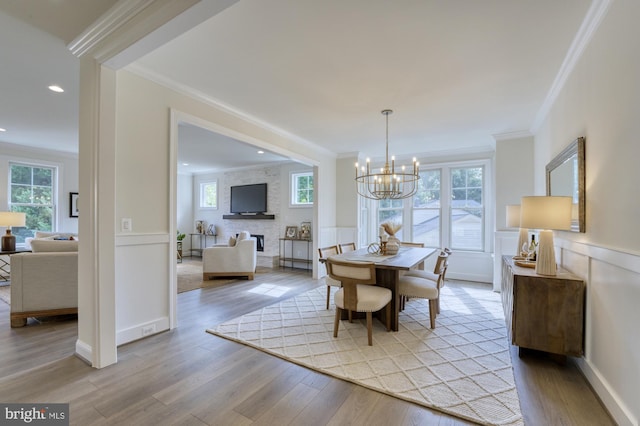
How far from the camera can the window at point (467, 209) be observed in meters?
5.55

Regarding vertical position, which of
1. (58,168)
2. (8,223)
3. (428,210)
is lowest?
(8,223)

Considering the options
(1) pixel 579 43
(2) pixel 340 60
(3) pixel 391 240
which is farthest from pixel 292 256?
(1) pixel 579 43

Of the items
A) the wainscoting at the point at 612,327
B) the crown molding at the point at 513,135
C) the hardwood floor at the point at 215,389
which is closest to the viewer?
the wainscoting at the point at 612,327

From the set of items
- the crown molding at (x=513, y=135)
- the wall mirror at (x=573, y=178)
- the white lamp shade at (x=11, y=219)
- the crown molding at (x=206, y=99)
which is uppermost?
Answer: the crown molding at (x=206, y=99)

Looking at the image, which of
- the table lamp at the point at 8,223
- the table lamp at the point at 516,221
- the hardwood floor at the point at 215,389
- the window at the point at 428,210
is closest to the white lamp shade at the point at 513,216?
the table lamp at the point at 516,221

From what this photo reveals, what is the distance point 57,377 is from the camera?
210cm

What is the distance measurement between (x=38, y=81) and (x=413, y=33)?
3727 mm

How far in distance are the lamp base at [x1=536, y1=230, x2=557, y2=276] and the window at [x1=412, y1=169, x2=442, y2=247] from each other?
3.53 m

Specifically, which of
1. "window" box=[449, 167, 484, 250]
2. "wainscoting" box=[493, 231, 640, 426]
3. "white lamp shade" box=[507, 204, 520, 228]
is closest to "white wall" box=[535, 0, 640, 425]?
"wainscoting" box=[493, 231, 640, 426]

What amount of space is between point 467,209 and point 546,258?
3460 millimetres

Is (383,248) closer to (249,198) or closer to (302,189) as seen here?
(302,189)

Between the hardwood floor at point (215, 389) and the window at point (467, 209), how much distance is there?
131 inches

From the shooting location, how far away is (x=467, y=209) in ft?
18.6

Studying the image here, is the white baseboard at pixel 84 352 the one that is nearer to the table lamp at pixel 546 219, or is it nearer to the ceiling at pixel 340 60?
the ceiling at pixel 340 60
